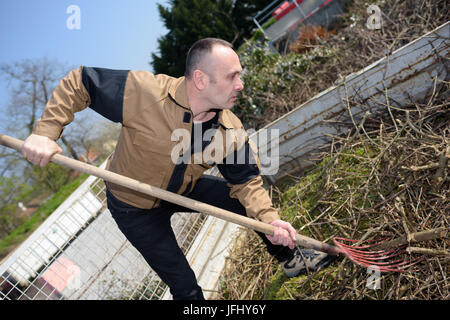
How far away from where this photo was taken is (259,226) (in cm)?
241

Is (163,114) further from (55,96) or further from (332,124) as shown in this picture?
(332,124)

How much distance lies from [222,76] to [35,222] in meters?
22.7

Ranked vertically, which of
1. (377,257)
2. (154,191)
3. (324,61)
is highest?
(154,191)

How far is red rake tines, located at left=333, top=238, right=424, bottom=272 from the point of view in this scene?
239 cm

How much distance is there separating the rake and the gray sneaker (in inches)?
9.3

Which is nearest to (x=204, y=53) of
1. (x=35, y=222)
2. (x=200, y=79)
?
(x=200, y=79)

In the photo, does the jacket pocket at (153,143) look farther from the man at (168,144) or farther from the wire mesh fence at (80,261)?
the wire mesh fence at (80,261)

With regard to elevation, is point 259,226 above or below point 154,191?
below

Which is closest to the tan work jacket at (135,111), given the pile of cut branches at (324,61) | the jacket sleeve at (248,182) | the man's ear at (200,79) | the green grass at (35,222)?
the man's ear at (200,79)

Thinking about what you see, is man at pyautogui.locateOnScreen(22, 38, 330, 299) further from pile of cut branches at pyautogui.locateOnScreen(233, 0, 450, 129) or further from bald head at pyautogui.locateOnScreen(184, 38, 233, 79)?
pile of cut branches at pyautogui.locateOnScreen(233, 0, 450, 129)

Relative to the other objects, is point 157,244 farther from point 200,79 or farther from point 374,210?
point 374,210

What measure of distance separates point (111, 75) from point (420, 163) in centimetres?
243

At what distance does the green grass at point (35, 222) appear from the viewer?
1988 cm

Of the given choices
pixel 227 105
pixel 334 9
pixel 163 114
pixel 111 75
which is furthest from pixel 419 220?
pixel 334 9
